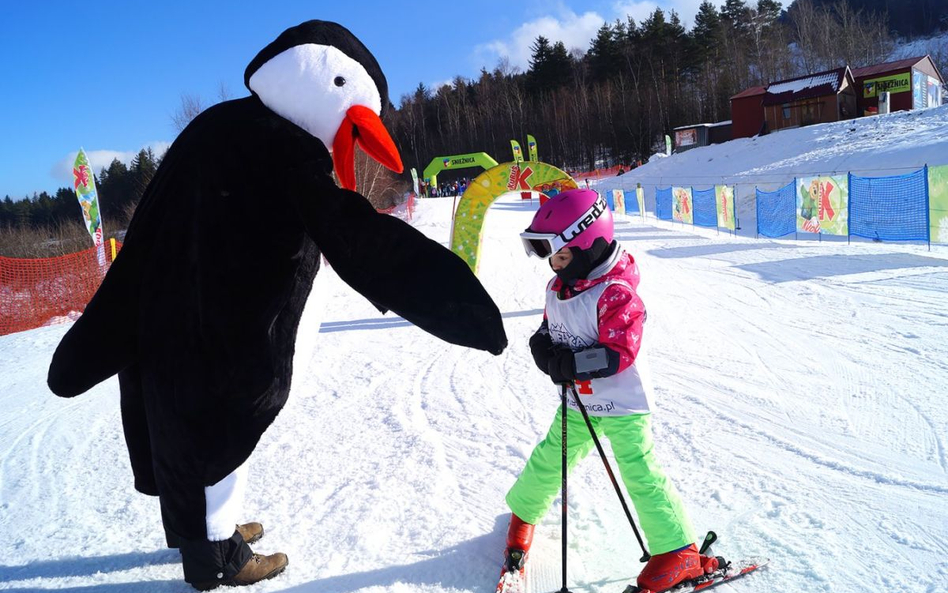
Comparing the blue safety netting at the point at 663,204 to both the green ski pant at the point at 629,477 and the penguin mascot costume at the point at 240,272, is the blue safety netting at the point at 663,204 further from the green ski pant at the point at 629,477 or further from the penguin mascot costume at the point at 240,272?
the penguin mascot costume at the point at 240,272


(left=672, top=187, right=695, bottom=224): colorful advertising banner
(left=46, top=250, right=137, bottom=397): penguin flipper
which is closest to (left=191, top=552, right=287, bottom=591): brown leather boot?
(left=46, top=250, right=137, bottom=397): penguin flipper

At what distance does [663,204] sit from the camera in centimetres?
1966

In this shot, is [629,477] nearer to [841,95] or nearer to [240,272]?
[240,272]

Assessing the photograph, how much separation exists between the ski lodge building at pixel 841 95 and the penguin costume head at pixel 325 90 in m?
36.6

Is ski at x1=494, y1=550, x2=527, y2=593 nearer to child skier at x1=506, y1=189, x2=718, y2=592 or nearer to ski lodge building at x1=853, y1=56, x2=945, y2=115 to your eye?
child skier at x1=506, y1=189, x2=718, y2=592

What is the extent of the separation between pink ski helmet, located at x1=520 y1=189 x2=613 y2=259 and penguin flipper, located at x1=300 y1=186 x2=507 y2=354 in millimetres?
514

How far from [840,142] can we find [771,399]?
26121 millimetres

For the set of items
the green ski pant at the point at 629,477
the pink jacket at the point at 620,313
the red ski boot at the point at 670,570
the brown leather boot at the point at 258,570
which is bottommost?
the red ski boot at the point at 670,570

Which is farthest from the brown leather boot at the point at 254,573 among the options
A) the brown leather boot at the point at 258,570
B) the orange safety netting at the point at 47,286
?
the orange safety netting at the point at 47,286

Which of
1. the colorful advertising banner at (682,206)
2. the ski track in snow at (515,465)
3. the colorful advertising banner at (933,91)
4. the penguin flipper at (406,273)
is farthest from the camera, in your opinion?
the colorful advertising banner at (933,91)

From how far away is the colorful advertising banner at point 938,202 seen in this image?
886 cm

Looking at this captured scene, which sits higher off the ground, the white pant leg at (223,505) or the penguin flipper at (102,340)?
the penguin flipper at (102,340)

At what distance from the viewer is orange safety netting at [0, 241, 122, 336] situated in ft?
34.1

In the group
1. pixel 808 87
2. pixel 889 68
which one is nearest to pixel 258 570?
pixel 808 87
